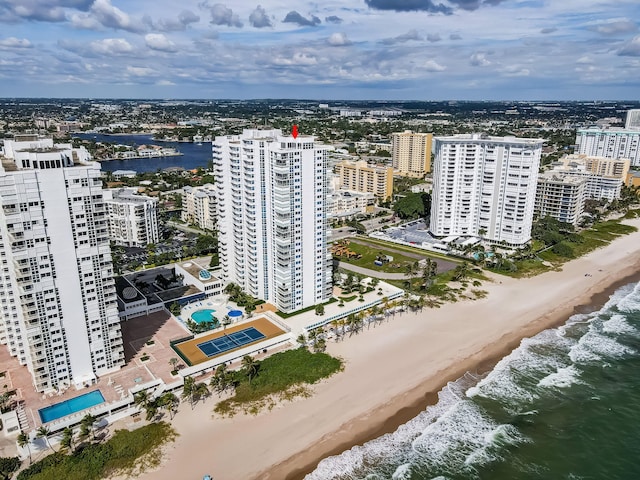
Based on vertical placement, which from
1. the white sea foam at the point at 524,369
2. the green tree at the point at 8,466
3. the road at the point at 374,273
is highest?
the road at the point at 374,273

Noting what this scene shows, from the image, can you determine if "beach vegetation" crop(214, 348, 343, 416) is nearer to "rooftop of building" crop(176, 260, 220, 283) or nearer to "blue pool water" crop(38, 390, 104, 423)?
"blue pool water" crop(38, 390, 104, 423)

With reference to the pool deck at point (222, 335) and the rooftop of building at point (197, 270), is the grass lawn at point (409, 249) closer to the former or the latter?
the rooftop of building at point (197, 270)

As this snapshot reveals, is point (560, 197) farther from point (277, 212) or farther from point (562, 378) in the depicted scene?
point (277, 212)

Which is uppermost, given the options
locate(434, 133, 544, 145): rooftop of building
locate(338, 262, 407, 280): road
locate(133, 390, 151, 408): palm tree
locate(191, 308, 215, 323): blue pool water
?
locate(434, 133, 544, 145): rooftop of building

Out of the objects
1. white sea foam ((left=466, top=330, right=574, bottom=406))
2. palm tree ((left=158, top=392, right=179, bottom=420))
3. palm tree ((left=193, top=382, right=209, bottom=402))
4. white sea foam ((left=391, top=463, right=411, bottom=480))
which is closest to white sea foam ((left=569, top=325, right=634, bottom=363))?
white sea foam ((left=466, top=330, right=574, bottom=406))

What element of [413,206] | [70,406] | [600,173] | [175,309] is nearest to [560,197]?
[413,206]

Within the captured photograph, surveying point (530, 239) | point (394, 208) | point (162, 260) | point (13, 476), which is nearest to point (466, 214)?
point (530, 239)

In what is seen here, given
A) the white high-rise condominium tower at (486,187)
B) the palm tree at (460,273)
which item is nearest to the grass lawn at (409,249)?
the white high-rise condominium tower at (486,187)
